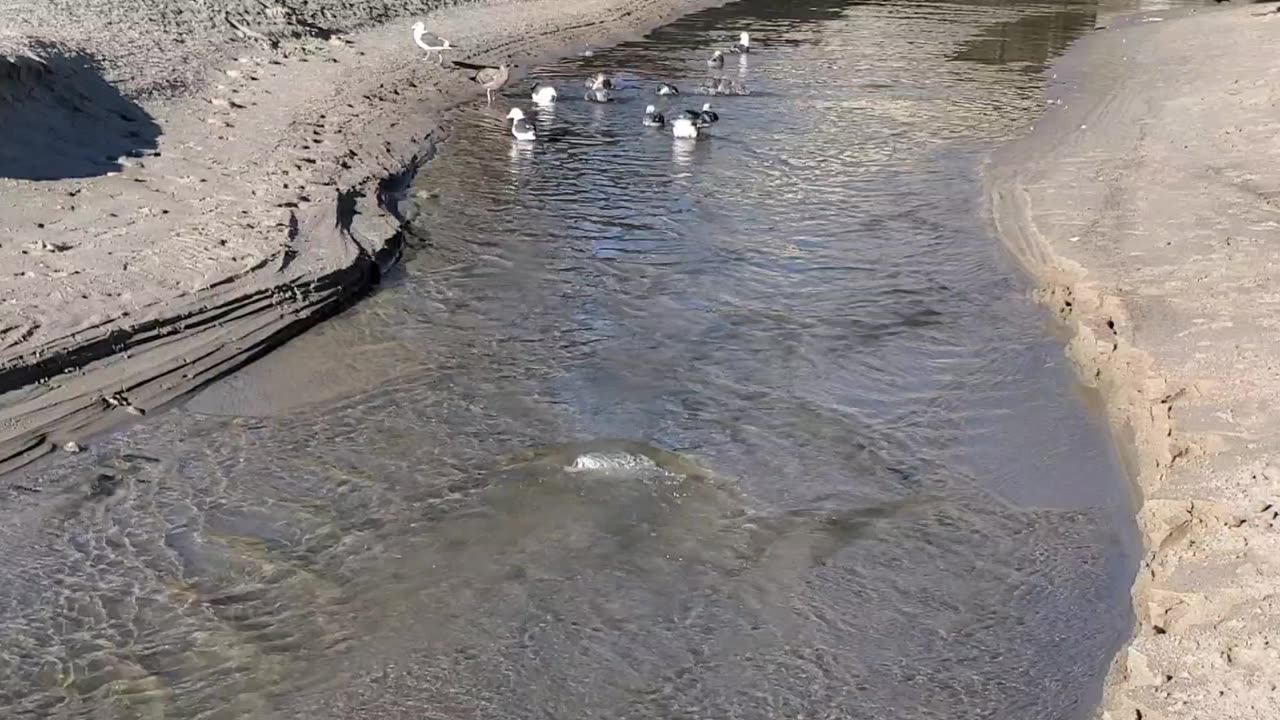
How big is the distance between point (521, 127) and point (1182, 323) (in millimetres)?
8260

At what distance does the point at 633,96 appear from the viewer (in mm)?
17000

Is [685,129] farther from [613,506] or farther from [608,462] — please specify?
[613,506]

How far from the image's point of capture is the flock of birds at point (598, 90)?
47.7 ft

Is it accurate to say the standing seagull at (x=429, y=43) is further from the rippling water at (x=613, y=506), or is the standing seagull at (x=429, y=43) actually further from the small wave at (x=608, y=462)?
the small wave at (x=608, y=462)

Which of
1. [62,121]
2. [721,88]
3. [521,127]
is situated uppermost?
[62,121]

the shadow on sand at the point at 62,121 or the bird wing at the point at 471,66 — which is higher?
the shadow on sand at the point at 62,121

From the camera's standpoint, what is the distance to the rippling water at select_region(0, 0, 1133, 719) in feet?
18.5

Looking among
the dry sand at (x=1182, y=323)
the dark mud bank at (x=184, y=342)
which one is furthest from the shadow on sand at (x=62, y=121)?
the dry sand at (x=1182, y=323)

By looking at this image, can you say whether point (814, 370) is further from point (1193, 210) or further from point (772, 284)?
point (1193, 210)

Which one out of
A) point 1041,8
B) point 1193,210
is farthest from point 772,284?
point 1041,8

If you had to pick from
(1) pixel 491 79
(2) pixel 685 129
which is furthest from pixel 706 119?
(1) pixel 491 79

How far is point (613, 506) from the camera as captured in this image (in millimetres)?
6973

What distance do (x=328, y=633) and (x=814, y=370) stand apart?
3.95m

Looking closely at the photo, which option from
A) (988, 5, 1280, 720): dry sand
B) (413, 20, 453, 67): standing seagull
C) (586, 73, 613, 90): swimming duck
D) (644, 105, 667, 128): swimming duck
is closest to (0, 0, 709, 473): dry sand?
(413, 20, 453, 67): standing seagull
